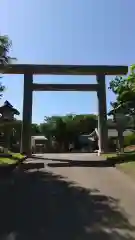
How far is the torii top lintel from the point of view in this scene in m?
37.6

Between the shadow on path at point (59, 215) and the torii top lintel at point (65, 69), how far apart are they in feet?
81.5

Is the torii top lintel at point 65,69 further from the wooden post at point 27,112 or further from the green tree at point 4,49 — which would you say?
the green tree at point 4,49

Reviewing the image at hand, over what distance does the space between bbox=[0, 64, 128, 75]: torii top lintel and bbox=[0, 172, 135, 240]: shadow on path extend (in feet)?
81.5

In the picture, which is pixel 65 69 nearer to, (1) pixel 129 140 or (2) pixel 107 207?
(2) pixel 107 207

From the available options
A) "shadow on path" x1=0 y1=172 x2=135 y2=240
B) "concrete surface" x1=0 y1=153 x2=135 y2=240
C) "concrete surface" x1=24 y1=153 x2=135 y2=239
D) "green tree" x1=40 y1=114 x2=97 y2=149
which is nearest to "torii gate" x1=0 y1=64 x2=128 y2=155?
"concrete surface" x1=24 y1=153 x2=135 y2=239

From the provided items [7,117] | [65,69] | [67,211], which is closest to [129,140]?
[65,69]

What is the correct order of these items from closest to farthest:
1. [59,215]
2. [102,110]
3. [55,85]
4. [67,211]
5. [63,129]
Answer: [59,215] < [67,211] < [55,85] < [102,110] < [63,129]

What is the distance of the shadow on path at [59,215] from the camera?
717 centimetres

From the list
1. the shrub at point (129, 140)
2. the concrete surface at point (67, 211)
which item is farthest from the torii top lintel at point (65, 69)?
the shrub at point (129, 140)

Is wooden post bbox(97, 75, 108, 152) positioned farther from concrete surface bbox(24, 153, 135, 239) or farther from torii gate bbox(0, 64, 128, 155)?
concrete surface bbox(24, 153, 135, 239)

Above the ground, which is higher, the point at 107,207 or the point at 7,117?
the point at 7,117

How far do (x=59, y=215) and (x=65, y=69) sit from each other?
29397 mm

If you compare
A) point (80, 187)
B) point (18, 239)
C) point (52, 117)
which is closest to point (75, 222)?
point (18, 239)

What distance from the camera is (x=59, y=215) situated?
350 inches
